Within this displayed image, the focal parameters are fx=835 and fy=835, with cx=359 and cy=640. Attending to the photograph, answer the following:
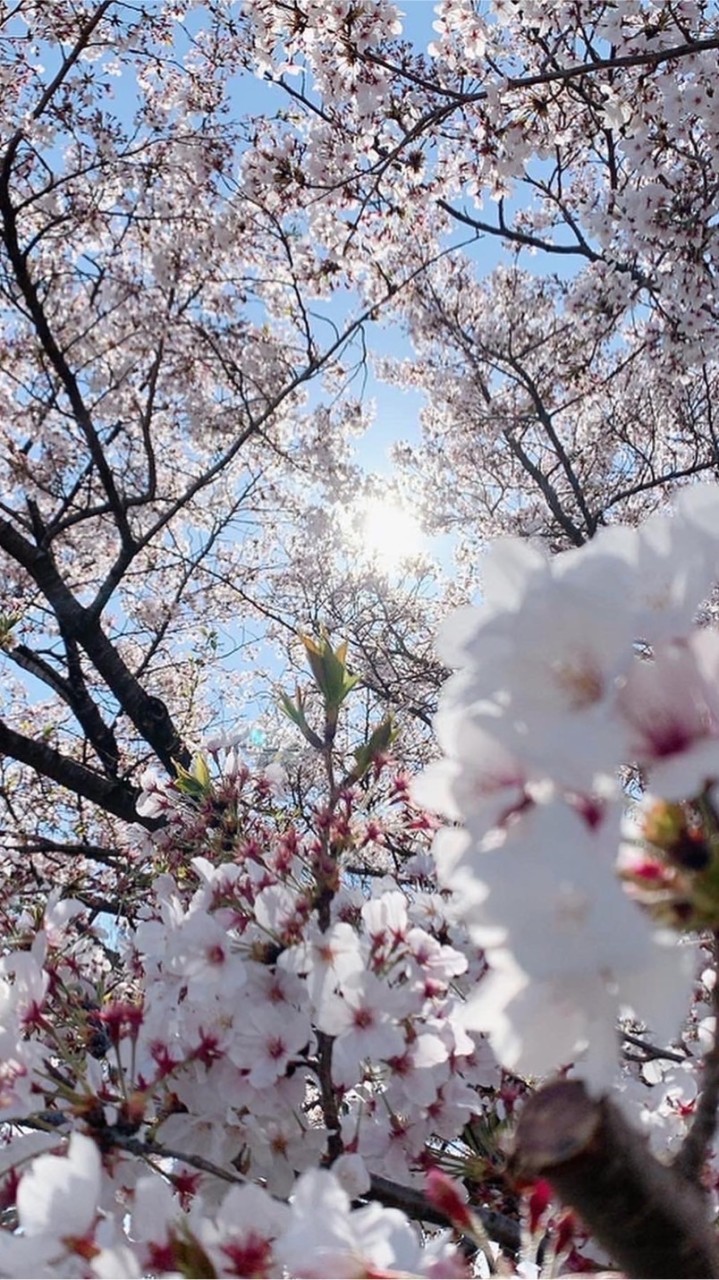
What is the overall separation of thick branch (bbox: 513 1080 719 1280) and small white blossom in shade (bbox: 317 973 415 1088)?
0.61 m

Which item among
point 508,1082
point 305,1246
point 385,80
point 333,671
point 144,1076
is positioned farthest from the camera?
point 385,80

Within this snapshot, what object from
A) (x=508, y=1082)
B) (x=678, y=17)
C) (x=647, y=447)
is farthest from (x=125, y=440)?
(x=508, y=1082)

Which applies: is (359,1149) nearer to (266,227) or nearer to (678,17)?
(678,17)

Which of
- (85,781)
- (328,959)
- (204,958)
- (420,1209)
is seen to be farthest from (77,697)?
(420,1209)

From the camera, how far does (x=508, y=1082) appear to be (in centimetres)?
173

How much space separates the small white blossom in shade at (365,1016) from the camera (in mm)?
1156

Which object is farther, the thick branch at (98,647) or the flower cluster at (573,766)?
the thick branch at (98,647)

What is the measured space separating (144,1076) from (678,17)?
15.8 feet

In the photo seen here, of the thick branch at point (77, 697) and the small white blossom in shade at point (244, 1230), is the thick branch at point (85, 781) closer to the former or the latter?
the thick branch at point (77, 697)

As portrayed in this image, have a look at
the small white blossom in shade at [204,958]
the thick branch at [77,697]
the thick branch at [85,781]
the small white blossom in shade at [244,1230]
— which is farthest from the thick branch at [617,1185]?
the thick branch at [77,697]

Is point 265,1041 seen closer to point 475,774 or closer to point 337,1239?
point 337,1239

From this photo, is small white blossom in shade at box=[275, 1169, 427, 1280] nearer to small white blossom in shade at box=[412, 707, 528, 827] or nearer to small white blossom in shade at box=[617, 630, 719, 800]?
small white blossom in shade at box=[412, 707, 528, 827]

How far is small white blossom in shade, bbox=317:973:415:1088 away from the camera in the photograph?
1.16m

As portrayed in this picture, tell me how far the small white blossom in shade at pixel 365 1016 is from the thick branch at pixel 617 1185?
615mm
